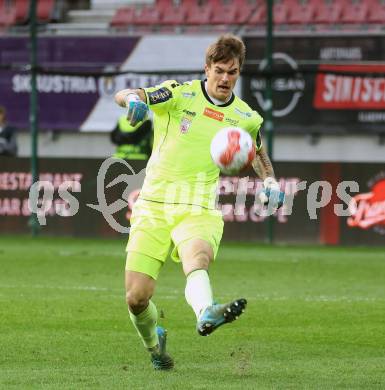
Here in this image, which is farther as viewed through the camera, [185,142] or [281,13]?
[281,13]

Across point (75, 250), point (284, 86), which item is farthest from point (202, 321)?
point (284, 86)

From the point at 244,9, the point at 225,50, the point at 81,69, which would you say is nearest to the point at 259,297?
the point at 225,50

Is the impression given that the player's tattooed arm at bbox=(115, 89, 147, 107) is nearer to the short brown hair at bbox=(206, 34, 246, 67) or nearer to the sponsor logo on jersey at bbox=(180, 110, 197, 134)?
the sponsor logo on jersey at bbox=(180, 110, 197, 134)

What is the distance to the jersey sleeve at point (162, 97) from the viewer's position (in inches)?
305

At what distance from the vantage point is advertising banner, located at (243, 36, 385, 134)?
862 inches

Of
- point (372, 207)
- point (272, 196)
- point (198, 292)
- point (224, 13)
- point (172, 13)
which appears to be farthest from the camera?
point (172, 13)

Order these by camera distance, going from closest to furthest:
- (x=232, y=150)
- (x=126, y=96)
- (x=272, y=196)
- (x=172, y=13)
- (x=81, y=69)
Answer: (x=232, y=150) → (x=126, y=96) → (x=272, y=196) → (x=81, y=69) → (x=172, y=13)

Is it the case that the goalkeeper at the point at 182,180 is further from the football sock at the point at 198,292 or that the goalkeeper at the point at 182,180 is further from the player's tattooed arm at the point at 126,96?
the football sock at the point at 198,292

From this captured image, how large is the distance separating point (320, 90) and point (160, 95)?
14.6 m

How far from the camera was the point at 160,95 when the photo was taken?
25.6 feet

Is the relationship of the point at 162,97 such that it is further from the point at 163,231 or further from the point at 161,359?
the point at 161,359

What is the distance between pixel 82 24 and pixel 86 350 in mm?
17505

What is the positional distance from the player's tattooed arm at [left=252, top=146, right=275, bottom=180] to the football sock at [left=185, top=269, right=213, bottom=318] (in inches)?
39.9

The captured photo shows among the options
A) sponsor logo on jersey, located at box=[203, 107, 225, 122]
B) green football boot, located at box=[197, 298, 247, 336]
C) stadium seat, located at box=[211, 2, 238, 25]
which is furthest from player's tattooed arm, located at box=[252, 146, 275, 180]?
stadium seat, located at box=[211, 2, 238, 25]
